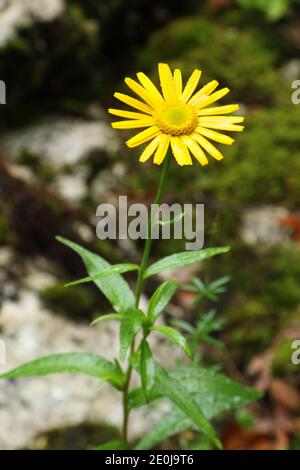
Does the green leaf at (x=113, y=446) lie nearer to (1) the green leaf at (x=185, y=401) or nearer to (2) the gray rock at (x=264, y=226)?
(1) the green leaf at (x=185, y=401)

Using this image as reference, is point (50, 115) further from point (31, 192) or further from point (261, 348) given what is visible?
point (261, 348)

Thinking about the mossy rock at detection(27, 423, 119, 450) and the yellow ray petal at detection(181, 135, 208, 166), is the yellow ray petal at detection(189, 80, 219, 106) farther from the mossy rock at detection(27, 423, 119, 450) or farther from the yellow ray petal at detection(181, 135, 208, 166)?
the mossy rock at detection(27, 423, 119, 450)

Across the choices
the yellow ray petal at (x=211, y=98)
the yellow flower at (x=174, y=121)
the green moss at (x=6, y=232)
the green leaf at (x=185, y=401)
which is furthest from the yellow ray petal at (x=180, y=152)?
the green moss at (x=6, y=232)

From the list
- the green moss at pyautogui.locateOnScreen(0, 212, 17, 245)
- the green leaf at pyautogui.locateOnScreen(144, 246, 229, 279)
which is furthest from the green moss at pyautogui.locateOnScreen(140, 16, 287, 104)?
the green leaf at pyautogui.locateOnScreen(144, 246, 229, 279)

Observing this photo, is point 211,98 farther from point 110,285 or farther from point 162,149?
point 110,285
